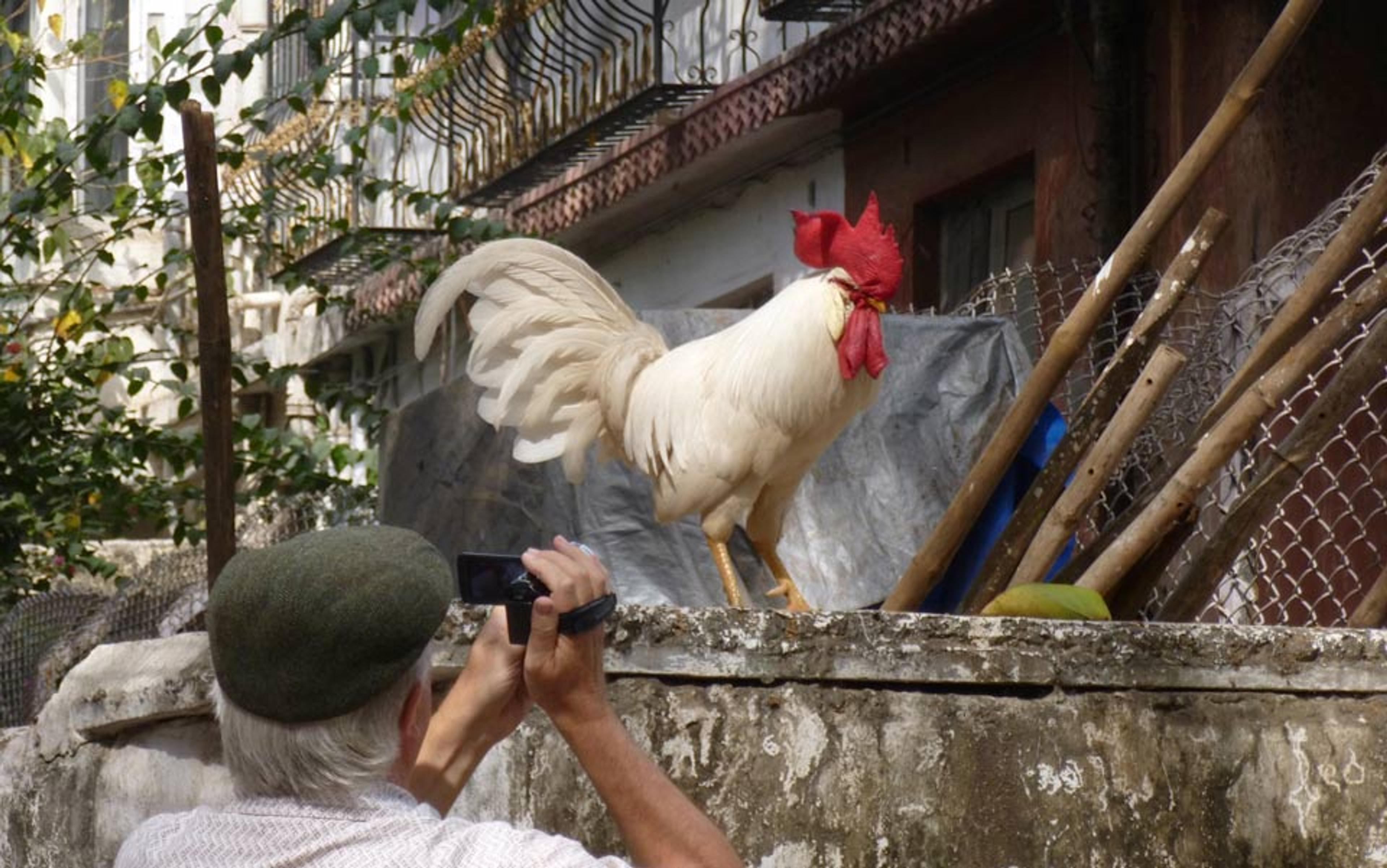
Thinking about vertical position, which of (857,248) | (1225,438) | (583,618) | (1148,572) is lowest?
(1148,572)

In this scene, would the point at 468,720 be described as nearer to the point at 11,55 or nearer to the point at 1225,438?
the point at 1225,438

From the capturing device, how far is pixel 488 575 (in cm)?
264

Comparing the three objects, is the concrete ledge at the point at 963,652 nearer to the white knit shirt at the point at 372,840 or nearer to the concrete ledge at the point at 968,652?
the concrete ledge at the point at 968,652

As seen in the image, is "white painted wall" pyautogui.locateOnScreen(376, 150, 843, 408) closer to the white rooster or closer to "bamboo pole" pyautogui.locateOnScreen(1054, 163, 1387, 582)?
the white rooster

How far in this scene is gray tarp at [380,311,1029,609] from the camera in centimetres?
633

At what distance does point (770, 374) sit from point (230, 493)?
3.98 ft

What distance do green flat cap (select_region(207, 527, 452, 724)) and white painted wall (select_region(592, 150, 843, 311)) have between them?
7037 millimetres

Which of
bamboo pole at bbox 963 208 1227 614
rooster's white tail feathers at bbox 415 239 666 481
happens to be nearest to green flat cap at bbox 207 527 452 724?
bamboo pole at bbox 963 208 1227 614

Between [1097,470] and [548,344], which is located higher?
[548,344]

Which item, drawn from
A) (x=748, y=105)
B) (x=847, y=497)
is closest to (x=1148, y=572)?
(x=847, y=497)

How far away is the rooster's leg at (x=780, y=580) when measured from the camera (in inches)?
211

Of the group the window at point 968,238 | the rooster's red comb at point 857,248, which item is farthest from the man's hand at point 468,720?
the window at point 968,238

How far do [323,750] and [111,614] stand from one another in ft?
15.6

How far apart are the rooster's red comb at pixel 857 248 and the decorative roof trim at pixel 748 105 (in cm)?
300
